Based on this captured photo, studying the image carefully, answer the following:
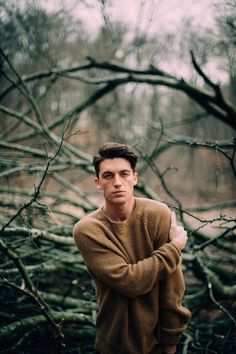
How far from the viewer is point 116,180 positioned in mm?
1753

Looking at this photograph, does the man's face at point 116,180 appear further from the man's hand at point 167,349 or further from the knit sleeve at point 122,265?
the man's hand at point 167,349

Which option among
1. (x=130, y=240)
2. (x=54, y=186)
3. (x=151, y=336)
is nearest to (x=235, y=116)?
(x=130, y=240)

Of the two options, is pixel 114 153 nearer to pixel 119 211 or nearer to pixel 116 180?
pixel 116 180

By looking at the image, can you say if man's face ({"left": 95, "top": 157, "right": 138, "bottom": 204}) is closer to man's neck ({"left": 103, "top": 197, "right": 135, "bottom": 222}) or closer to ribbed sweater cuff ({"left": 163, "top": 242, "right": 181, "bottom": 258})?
man's neck ({"left": 103, "top": 197, "right": 135, "bottom": 222})

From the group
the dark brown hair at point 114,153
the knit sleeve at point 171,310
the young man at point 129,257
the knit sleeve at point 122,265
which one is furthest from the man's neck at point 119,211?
the knit sleeve at point 171,310

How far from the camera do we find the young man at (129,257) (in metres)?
1.68

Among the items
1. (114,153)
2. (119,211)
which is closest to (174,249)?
(119,211)

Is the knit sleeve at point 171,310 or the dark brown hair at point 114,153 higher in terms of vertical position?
the dark brown hair at point 114,153

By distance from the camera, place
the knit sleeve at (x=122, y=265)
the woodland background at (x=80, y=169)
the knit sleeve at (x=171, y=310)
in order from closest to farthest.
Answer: the knit sleeve at (x=122, y=265) < the knit sleeve at (x=171, y=310) < the woodland background at (x=80, y=169)

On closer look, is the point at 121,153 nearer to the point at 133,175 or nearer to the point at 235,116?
the point at 133,175

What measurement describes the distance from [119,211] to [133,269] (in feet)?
1.07


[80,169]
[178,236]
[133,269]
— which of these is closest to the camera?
[133,269]

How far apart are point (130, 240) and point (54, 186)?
12907mm

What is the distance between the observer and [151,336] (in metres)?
1.77
